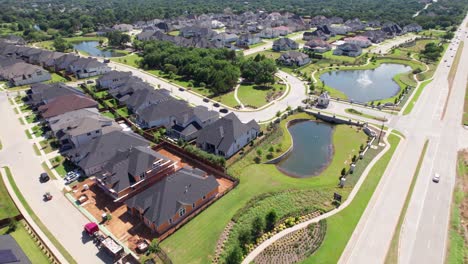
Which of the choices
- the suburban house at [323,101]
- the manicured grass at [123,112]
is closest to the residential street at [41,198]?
the manicured grass at [123,112]

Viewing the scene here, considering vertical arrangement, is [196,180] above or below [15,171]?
above

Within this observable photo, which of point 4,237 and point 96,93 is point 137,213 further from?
point 96,93

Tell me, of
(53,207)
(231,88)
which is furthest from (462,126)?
(53,207)

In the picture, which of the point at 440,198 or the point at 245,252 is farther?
the point at 440,198

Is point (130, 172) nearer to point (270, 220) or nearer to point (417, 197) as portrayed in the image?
point (270, 220)

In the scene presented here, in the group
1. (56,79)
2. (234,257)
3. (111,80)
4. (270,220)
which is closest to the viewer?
(234,257)

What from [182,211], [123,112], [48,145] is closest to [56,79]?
[123,112]

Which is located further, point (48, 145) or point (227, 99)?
point (227, 99)
